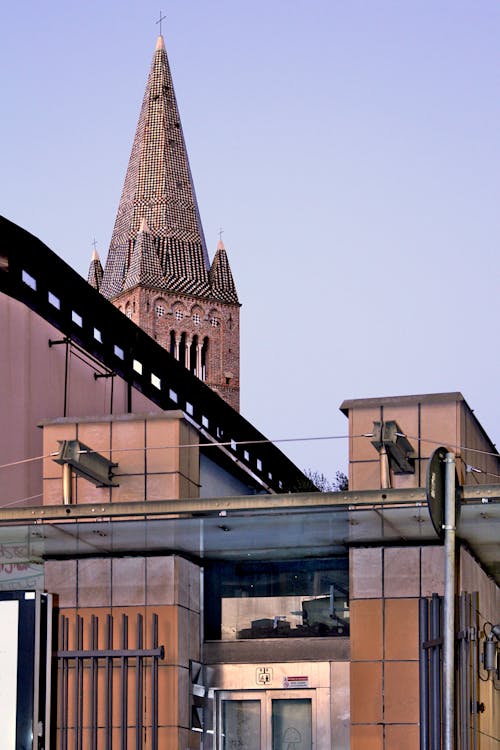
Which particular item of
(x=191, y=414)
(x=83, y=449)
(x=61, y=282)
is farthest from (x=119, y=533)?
(x=191, y=414)

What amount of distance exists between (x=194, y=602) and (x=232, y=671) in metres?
0.96

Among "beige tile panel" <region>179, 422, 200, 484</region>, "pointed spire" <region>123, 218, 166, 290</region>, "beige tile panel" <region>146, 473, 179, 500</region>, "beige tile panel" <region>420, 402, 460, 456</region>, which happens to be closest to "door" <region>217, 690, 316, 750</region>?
"beige tile panel" <region>146, 473, 179, 500</region>

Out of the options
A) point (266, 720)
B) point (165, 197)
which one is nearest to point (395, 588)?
point (266, 720)

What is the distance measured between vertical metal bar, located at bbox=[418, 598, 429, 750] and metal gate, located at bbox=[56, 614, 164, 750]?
2986 millimetres

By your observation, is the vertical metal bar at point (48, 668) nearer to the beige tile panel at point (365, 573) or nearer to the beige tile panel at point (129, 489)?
the beige tile panel at point (129, 489)

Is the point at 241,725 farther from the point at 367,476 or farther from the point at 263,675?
Answer: the point at 367,476

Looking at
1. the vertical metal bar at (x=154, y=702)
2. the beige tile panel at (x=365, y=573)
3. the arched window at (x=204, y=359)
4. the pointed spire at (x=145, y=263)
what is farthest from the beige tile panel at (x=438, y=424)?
the arched window at (x=204, y=359)

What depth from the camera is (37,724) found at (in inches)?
655

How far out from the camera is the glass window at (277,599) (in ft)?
58.3

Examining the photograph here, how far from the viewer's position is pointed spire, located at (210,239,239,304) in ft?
405

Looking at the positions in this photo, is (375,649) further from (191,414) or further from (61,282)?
(191,414)

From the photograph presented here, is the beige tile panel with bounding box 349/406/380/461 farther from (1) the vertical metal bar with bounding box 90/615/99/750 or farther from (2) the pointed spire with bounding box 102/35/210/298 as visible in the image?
(2) the pointed spire with bounding box 102/35/210/298

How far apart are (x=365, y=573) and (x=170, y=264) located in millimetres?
106005

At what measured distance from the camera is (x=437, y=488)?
Answer: 1305 centimetres
